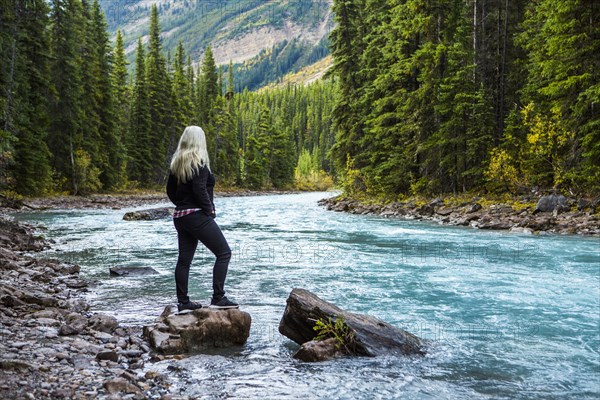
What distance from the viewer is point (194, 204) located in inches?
242

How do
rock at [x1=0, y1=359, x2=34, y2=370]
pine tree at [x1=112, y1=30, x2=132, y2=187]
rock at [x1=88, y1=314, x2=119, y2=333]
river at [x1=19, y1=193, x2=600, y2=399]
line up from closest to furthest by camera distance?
rock at [x1=0, y1=359, x2=34, y2=370] < river at [x1=19, y1=193, x2=600, y2=399] < rock at [x1=88, y1=314, x2=119, y2=333] < pine tree at [x1=112, y1=30, x2=132, y2=187]

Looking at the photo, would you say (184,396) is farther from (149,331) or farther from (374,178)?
(374,178)

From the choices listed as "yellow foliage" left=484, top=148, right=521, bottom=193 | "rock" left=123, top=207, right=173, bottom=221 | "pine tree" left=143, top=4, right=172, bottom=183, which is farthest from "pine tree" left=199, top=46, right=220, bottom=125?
"yellow foliage" left=484, top=148, right=521, bottom=193

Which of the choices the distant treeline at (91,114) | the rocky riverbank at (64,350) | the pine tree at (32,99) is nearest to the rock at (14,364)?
the rocky riverbank at (64,350)

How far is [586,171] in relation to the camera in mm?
18516

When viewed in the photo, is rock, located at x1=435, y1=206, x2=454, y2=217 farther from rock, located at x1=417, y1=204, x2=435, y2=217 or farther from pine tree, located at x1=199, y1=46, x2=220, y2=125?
pine tree, located at x1=199, y1=46, x2=220, y2=125

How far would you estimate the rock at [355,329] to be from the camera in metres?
5.64

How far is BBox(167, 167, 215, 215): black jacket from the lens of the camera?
237 inches

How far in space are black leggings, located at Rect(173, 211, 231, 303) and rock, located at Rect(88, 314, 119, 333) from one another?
0.87 meters

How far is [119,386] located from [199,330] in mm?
1711

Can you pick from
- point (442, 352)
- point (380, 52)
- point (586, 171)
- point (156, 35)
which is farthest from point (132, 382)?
point (156, 35)

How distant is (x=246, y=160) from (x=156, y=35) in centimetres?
2069

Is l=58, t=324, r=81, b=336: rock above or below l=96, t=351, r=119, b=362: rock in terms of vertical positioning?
above

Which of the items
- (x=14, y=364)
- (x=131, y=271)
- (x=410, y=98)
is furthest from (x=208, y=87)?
(x=14, y=364)
